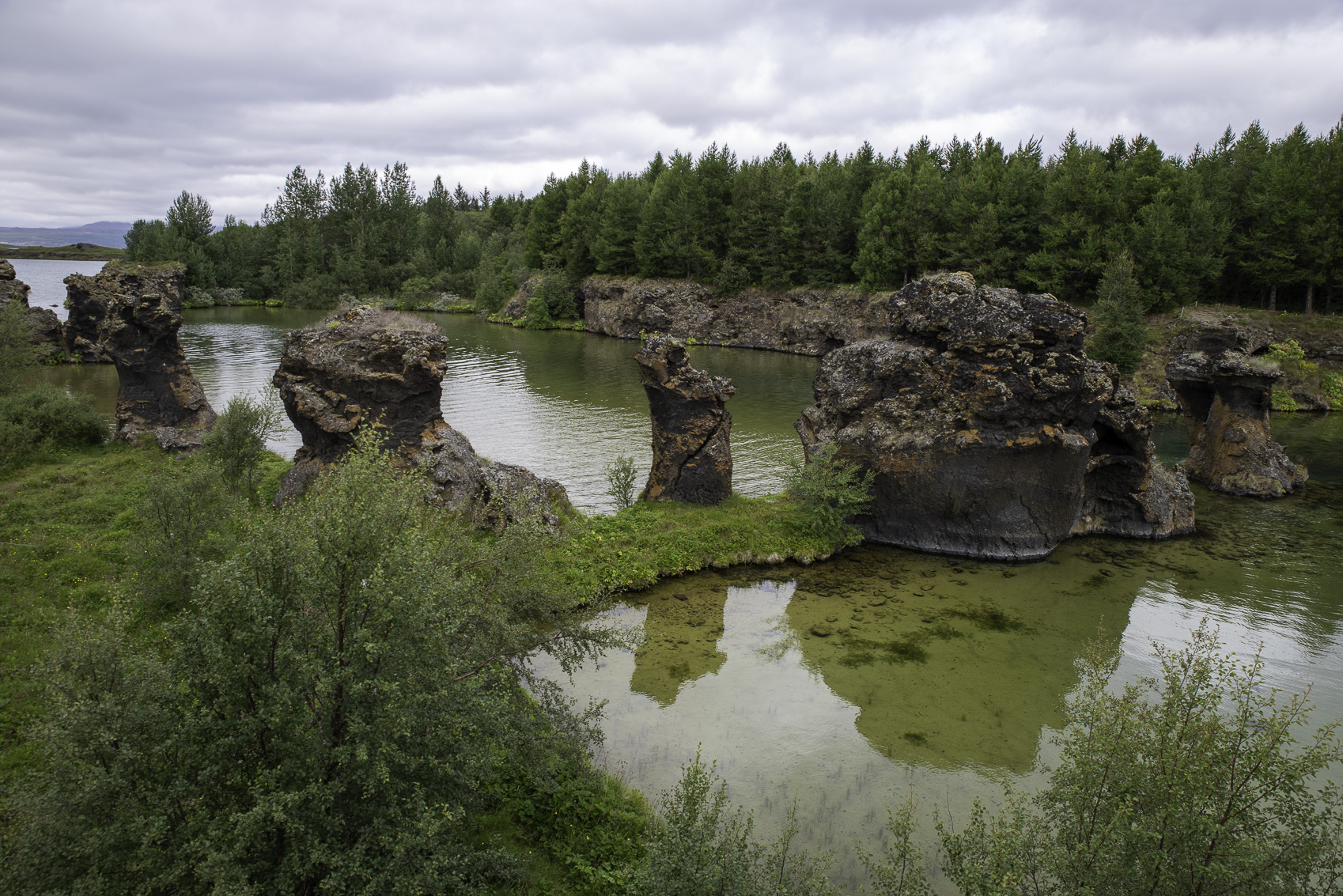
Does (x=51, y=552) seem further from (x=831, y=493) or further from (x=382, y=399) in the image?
(x=831, y=493)

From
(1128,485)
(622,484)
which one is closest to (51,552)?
(622,484)

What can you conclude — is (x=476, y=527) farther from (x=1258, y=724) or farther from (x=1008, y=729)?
(x=1258, y=724)

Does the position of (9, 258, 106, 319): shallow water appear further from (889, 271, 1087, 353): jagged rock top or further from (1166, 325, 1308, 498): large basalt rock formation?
(1166, 325, 1308, 498): large basalt rock formation

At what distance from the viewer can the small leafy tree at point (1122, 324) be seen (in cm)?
5069

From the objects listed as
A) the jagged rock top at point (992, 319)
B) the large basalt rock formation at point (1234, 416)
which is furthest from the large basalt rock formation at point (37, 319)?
the large basalt rock formation at point (1234, 416)

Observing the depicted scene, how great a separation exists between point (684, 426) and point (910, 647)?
11.3m

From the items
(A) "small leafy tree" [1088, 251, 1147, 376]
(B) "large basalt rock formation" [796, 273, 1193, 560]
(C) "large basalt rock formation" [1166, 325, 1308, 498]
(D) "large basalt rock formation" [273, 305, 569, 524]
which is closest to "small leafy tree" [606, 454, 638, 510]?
(D) "large basalt rock formation" [273, 305, 569, 524]

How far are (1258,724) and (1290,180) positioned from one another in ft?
225

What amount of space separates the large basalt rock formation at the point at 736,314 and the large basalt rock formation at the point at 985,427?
1829 inches

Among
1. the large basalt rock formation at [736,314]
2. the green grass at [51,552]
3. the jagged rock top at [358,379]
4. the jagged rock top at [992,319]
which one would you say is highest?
the large basalt rock formation at [736,314]

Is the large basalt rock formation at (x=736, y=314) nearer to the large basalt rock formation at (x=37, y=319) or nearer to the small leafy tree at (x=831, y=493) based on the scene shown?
the small leafy tree at (x=831, y=493)

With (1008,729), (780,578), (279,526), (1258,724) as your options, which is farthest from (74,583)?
(1258,724)

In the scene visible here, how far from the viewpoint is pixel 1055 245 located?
6306 centimetres

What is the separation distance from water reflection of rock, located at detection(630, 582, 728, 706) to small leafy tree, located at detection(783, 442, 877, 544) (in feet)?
16.1
